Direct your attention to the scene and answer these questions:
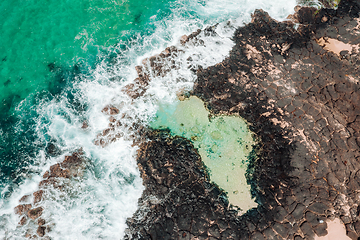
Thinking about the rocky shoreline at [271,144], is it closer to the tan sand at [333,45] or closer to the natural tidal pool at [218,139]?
the tan sand at [333,45]

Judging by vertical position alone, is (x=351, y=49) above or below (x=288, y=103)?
above

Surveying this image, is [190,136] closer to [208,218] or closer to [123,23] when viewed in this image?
[208,218]

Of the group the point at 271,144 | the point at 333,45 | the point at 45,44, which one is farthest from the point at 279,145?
the point at 45,44

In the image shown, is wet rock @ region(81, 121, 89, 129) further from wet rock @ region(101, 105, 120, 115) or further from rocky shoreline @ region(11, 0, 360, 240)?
wet rock @ region(101, 105, 120, 115)

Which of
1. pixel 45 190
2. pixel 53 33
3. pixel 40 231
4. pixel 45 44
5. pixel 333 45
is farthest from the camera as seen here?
pixel 53 33

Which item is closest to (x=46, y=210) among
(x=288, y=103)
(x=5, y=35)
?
(x=5, y=35)

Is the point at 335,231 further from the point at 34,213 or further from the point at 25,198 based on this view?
the point at 25,198
